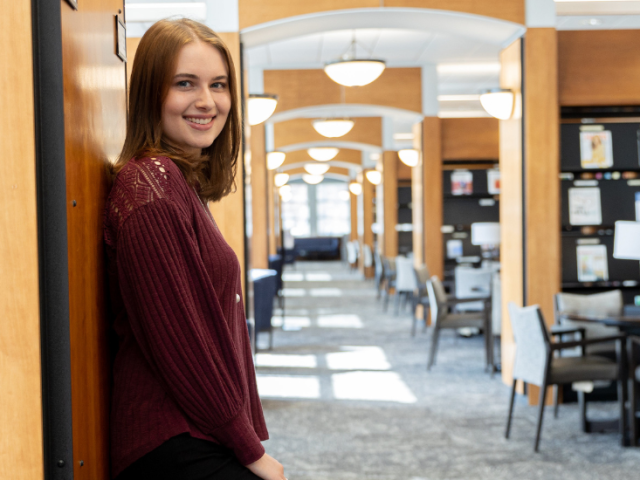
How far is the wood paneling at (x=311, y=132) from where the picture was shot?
14.2m

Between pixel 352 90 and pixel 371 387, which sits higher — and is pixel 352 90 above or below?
above

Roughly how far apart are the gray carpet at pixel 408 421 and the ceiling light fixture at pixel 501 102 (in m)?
2.41

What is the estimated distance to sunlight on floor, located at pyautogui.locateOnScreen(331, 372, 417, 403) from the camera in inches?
222

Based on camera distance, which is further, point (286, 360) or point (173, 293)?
point (286, 360)

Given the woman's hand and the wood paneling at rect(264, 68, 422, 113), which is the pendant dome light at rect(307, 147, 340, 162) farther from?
the woman's hand

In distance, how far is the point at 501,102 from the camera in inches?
220

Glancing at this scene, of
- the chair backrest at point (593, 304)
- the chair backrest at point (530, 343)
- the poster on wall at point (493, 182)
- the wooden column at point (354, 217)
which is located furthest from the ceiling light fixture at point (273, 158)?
the wooden column at point (354, 217)

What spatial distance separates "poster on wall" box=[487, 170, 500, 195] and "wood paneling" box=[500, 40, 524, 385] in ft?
14.1

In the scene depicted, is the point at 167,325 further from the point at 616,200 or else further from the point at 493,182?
the point at 493,182

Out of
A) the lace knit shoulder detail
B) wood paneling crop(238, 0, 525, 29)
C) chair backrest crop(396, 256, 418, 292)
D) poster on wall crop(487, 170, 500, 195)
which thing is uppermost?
wood paneling crop(238, 0, 525, 29)

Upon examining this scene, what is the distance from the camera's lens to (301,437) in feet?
15.0

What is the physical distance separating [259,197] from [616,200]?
6000 millimetres

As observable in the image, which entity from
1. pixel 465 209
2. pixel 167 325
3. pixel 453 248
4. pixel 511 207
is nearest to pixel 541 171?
pixel 511 207

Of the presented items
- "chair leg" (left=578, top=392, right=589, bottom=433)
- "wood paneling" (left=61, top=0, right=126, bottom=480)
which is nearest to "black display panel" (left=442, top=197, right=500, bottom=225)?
"chair leg" (left=578, top=392, right=589, bottom=433)
